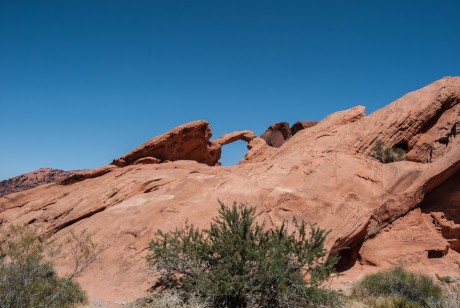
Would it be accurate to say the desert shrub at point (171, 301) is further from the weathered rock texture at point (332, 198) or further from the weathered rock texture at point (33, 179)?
the weathered rock texture at point (33, 179)

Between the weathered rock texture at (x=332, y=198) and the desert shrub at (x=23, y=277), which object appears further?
the weathered rock texture at (x=332, y=198)

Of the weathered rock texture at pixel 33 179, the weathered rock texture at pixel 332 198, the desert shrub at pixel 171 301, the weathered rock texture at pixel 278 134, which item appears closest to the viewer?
the desert shrub at pixel 171 301

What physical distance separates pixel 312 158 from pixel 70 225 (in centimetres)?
1012

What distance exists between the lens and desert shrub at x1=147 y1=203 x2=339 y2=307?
330 inches

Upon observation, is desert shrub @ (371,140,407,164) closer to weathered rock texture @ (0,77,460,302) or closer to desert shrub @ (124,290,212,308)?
weathered rock texture @ (0,77,460,302)

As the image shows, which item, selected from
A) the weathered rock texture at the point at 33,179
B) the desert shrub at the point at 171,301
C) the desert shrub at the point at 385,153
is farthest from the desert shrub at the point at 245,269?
the weathered rock texture at the point at 33,179

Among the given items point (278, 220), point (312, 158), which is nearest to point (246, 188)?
point (278, 220)

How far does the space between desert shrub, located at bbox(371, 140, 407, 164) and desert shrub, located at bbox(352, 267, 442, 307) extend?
580 centimetres

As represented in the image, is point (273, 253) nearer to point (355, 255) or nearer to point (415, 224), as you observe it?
point (355, 255)

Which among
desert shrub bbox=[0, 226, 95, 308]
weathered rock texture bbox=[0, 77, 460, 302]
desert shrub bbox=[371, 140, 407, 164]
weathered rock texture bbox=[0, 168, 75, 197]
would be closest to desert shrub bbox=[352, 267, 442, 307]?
weathered rock texture bbox=[0, 77, 460, 302]

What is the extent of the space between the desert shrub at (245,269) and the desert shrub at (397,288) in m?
1.84

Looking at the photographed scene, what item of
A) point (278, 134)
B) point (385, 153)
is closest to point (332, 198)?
point (385, 153)

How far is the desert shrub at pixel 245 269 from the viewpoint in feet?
27.5

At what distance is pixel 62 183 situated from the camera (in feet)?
67.2
